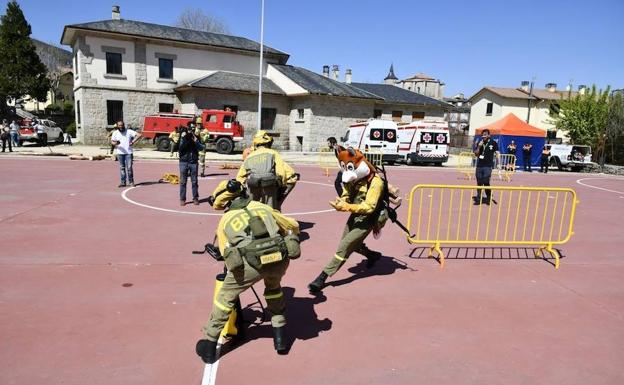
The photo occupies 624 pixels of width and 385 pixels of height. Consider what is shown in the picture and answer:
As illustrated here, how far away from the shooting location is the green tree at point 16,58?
118 ft

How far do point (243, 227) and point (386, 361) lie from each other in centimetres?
173

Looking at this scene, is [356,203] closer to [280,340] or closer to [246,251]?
[280,340]

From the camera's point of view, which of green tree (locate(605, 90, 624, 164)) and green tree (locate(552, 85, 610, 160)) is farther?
green tree (locate(552, 85, 610, 160))

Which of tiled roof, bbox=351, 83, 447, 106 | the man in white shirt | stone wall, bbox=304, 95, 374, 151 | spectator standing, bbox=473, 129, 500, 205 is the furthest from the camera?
tiled roof, bbox=351, 83, 447, 106

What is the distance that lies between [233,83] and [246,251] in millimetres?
27495

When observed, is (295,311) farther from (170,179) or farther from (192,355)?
(170,179)

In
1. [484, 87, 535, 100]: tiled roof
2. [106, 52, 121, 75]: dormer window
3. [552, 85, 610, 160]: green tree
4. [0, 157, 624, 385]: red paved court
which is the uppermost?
[484, 87, 535, 100]: tiled roof

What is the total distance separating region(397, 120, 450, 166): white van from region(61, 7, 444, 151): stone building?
7.15 metres

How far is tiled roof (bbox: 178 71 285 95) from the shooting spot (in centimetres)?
2777

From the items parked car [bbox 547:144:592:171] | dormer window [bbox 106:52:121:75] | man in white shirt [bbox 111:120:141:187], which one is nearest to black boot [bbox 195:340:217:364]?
man in white shirt [bbox 111:120:141:187]

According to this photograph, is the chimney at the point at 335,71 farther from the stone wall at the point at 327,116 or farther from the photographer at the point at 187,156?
the photographer at the point at 187,156

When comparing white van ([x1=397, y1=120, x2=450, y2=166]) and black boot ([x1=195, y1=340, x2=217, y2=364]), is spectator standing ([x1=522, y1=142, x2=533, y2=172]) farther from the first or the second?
black boot ([x1=195, y1=340, x2=217, y2=364])

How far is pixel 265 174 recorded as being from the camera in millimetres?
5738

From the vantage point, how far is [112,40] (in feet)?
89.4
